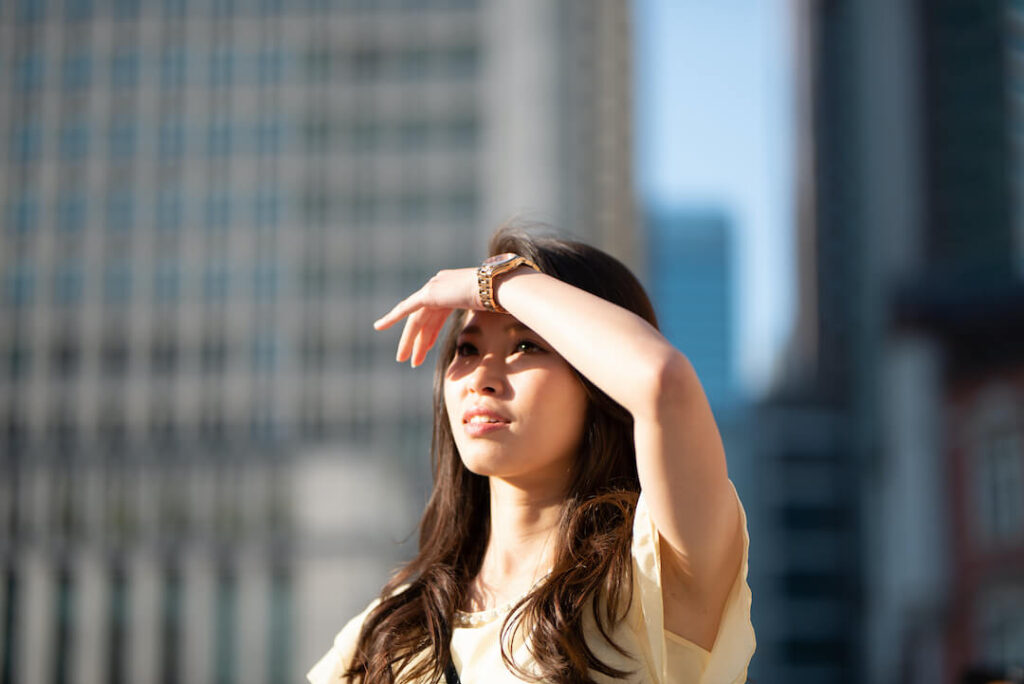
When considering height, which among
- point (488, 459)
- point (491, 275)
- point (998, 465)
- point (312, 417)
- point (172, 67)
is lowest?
→ point (312, 417)

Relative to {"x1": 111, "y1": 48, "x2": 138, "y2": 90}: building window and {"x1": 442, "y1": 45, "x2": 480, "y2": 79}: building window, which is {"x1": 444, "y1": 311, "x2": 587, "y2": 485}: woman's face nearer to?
{"x1": 442, "y1": 45, "x2": 480, "y2": 79}: building window

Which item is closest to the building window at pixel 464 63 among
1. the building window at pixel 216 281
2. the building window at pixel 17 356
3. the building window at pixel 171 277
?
the building window at pixel 216 281

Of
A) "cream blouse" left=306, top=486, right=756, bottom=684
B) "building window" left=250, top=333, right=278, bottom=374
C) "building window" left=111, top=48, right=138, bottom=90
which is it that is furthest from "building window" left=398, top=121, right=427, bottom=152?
"cream blouse" left=306, top=486, right=756, bottom=684

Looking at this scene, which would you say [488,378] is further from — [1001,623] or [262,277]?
[262,277]

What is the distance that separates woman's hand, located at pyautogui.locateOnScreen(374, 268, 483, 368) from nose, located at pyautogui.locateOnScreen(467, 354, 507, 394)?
14 cm

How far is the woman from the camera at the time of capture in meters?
1.90

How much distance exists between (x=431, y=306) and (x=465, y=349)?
0.13 meters

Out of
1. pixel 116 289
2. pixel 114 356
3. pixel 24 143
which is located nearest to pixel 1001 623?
pixel 114 356

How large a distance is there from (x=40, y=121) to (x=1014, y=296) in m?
53.5

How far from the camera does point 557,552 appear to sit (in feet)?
7.36

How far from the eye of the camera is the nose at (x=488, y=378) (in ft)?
7.43

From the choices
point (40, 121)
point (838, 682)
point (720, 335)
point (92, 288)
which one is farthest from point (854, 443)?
point (720, 335)

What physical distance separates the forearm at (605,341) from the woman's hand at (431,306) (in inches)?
5.8

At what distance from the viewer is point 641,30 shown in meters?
98.1
